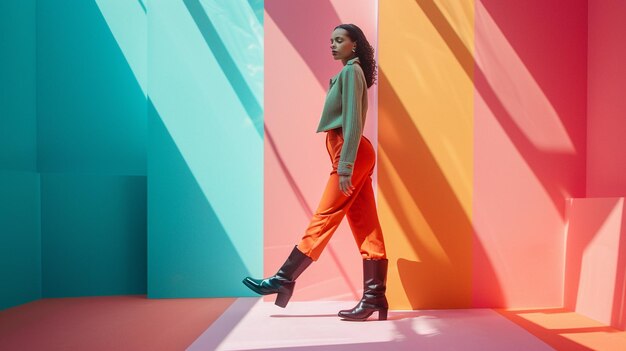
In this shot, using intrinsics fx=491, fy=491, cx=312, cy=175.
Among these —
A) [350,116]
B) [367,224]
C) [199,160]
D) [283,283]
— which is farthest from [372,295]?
[199,160]

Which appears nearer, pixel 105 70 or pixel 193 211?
pixel 193 211

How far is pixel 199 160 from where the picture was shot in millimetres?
3441

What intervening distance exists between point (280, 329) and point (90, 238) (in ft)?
6.02

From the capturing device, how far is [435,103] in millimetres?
3061

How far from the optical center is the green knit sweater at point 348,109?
2.60 meters

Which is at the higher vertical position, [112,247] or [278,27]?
[278,27]

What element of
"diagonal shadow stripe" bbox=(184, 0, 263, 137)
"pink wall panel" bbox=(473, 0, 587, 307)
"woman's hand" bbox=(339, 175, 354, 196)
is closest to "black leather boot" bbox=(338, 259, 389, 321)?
"woman's hand" bbox=(339, 175, 354, 196)

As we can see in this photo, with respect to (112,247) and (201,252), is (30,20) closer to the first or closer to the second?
(112,247)

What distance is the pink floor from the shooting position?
2.27 metres

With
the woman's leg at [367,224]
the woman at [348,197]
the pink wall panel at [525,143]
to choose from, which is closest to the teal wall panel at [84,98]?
the woman at [348,197]

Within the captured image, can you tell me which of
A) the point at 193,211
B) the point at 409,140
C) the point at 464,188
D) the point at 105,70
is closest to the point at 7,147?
the point at 105,70

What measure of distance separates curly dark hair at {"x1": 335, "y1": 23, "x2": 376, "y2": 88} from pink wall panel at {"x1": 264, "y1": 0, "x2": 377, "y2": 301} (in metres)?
0.45

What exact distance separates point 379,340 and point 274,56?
6.34 feet

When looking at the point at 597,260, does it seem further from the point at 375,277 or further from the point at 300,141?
the point at 300,141
